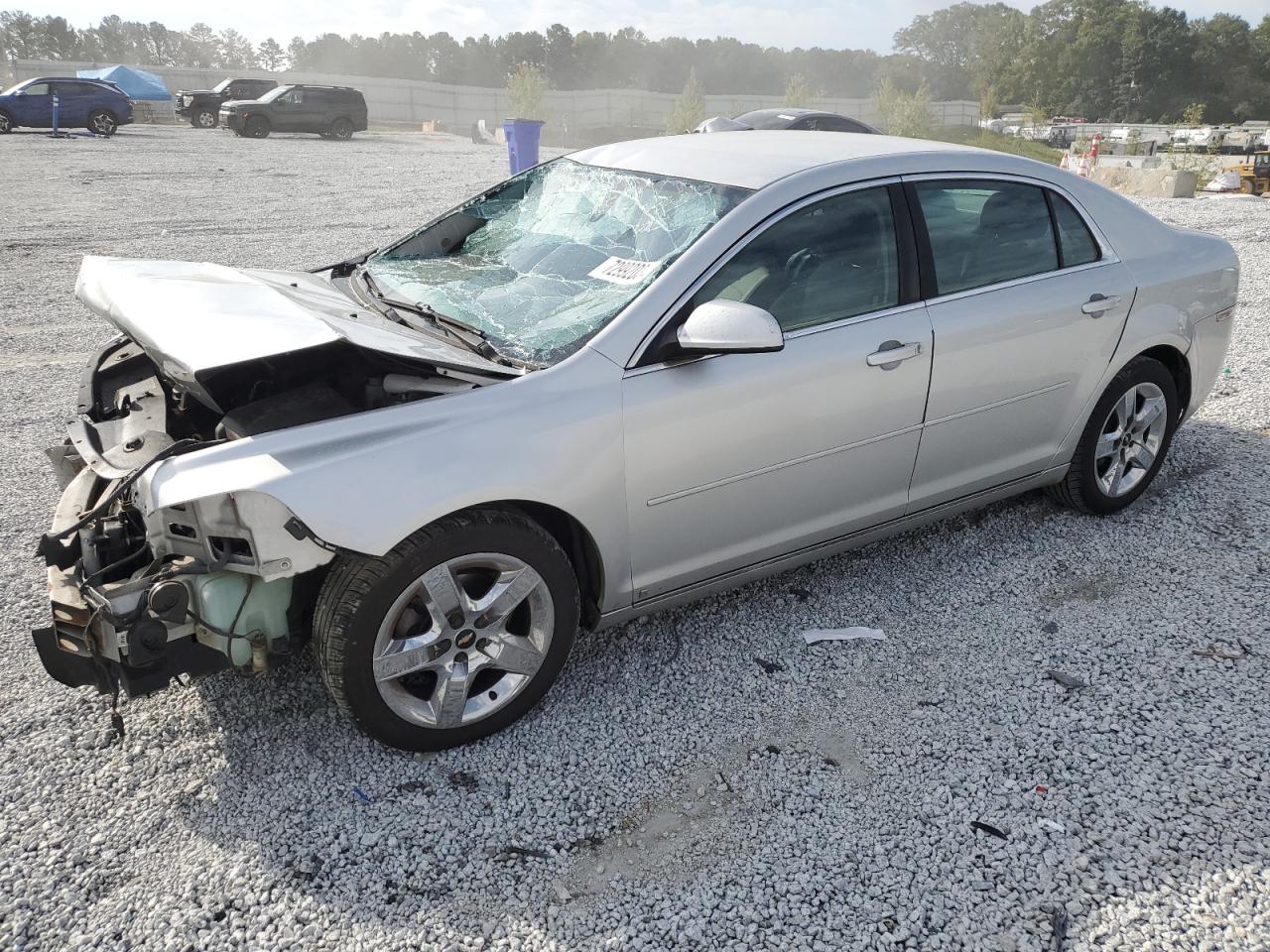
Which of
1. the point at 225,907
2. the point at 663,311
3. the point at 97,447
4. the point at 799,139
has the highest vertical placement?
the point at 799,139

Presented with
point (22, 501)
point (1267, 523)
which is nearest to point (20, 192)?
point (22, 501)

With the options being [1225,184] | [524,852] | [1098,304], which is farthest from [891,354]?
[1225,184]

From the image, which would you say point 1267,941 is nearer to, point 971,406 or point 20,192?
point 971,406

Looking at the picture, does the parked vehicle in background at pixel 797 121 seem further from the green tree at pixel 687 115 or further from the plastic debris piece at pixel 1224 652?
the green tree at pixel 687 115

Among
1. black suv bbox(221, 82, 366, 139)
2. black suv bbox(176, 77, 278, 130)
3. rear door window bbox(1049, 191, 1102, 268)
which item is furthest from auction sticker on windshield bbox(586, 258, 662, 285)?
black suv bbox(176, 77, 278, 130)

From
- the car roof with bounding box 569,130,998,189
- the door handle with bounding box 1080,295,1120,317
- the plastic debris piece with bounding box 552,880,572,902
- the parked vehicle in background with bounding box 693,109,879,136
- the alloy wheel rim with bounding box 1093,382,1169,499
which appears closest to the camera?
the plastic debris piece with bounding box 552,880,572,902

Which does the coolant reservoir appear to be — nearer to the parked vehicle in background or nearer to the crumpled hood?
the crumpled hood

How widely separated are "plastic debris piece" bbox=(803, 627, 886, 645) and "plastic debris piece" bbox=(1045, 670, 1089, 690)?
0.59 metres

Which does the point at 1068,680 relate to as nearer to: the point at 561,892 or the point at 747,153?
the point at 561,892

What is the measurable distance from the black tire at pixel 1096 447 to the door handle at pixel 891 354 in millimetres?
1261

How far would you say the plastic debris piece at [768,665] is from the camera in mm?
3385

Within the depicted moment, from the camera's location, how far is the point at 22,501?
457 centimetres

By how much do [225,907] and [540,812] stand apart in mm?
846

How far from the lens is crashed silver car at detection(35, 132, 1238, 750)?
2.60m
